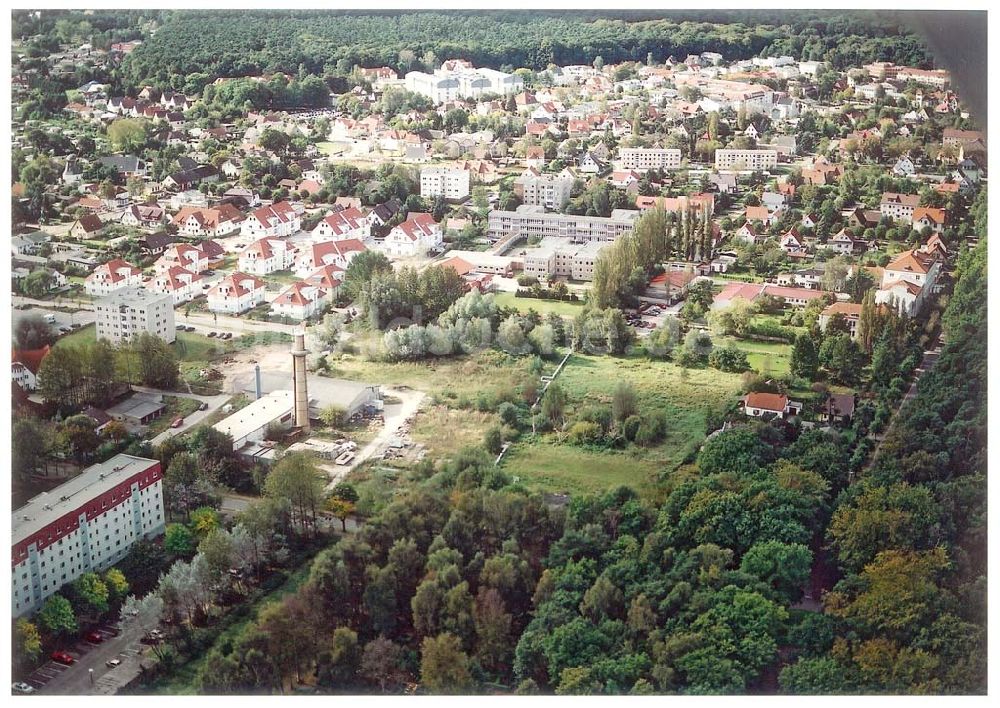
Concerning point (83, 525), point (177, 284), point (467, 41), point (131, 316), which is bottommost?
point (83, 525)

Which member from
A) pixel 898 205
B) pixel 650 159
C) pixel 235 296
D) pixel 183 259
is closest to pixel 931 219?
pixel 898 205

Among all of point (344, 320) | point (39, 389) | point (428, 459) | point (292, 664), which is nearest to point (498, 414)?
point (428, 459)

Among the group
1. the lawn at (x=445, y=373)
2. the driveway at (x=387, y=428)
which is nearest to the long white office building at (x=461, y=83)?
the lawn at (x=445, y=373)

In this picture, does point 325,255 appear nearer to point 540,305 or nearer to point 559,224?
point 540,305

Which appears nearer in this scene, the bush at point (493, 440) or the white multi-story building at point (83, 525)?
the white multi-story building at point (83, 525)

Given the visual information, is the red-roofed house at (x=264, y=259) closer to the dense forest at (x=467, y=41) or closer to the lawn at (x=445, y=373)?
the lawn at (x=445, y=373)

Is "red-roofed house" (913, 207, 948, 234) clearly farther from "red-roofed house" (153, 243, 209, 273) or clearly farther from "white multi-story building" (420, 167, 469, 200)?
"red-roofed house" (153, 243, 209, 273)

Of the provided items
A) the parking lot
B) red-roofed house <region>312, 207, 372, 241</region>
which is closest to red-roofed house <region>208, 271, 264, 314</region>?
red-roofed house <region>312, 207, 372, 241</region>
